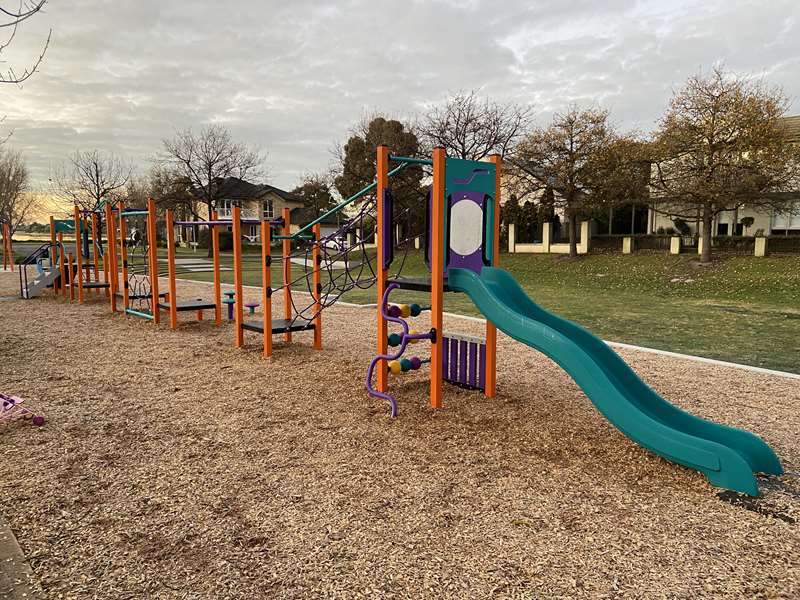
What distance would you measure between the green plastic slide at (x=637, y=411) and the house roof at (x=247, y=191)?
4443 centimetres

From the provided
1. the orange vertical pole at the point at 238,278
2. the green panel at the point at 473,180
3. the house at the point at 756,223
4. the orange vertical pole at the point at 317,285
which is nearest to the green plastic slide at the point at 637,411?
the green panel at the point at 473,180

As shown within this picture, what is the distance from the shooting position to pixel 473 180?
16.7 feet

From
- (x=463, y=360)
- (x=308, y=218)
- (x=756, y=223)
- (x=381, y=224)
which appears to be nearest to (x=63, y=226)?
(x=381, y=224)

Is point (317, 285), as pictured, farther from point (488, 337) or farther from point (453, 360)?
point (488, 337)

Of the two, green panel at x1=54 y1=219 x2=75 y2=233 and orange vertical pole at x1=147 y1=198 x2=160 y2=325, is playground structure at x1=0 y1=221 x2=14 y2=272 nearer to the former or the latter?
green panel at x1=54 y1=219 x2=75 y2=233

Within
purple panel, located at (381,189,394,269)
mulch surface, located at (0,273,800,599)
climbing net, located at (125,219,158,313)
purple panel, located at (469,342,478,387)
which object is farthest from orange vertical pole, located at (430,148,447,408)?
climbing net, located at (125,219,158,313)

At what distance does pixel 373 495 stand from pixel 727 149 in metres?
20.2

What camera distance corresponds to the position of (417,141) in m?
34.1

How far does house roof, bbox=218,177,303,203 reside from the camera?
162ft

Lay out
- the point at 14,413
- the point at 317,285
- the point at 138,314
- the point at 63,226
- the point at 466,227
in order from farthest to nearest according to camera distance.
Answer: the point at 63,226 < the point at 138,314 < the point at 317,285 < the point at 466,227 < the point at 14,413

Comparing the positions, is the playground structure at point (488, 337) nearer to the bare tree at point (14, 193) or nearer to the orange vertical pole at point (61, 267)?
the orange vertical pole at point (61, 267)

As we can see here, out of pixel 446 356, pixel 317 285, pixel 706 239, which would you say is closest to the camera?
pixel 446 356

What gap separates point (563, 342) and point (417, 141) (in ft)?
104

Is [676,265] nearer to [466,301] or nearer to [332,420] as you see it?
[466,301]
